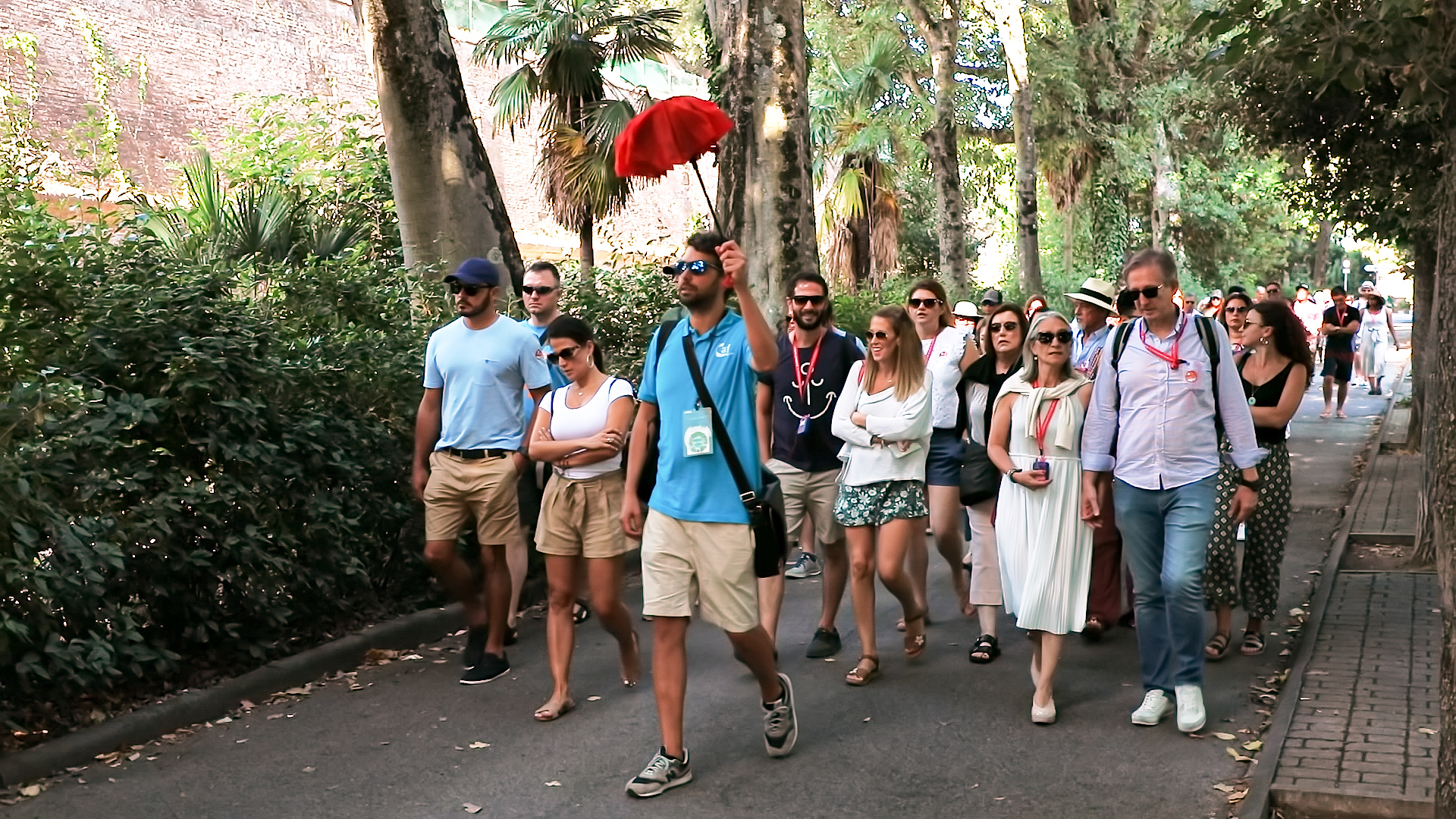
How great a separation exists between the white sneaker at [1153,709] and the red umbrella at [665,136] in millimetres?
3481

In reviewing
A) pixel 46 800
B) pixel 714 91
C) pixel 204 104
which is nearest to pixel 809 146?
pixel 714 91

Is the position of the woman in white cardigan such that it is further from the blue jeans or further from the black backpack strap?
the black backpack strap

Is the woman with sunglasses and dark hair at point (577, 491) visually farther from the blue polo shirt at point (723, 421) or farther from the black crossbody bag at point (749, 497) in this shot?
the black crossbody bag at point (749, 497)

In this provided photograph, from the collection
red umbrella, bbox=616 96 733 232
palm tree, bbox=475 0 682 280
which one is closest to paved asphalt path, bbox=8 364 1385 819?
red umbrella, bbox=616 96 733 232

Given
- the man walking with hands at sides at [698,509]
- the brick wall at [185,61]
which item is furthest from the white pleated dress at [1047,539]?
the brick wall at [185,61]

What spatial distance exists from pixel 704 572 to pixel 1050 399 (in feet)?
6.55

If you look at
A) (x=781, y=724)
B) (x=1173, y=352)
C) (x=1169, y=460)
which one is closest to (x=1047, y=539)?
(x=1169, y=460)

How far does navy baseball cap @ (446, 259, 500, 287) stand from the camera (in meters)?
7.02

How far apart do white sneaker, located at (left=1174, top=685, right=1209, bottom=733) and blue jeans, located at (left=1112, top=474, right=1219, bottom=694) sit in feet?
0.11

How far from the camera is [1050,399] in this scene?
21.5 feet

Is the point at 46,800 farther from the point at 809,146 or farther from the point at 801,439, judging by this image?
the point at 809,146

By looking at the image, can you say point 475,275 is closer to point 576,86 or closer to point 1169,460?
point 1169,460

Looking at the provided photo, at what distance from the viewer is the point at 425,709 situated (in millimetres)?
6676

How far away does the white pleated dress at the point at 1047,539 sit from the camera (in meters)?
6.29
